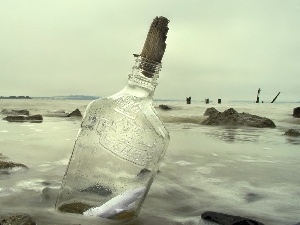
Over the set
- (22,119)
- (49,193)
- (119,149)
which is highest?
(119,149)

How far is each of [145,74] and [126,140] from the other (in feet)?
1.24

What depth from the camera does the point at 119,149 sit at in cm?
197

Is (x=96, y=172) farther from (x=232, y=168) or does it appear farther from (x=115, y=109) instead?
(x=232, y=168)

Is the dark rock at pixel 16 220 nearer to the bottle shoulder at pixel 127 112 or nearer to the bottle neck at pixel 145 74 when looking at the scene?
the bottle shoulder at pixel 127 112

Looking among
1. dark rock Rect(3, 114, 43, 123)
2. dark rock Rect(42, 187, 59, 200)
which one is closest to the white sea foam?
dark rock Rect(42, 187, 59, 200)

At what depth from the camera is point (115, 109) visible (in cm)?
198

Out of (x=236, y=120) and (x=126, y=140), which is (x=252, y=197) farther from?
(x=236, y=120)

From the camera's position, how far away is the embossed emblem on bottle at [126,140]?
1932mm

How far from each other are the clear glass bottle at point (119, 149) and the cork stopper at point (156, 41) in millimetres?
48

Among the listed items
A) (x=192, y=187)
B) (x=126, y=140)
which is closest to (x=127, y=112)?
(x=126, y=140)

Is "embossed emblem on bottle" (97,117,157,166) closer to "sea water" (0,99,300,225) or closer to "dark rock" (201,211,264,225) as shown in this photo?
"sea water" (0,99,300,225)

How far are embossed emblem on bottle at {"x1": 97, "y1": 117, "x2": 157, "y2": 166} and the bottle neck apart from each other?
0.20m

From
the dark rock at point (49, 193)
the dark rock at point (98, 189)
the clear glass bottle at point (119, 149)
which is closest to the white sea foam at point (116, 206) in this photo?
the clear glass bottle at point (119, 149)

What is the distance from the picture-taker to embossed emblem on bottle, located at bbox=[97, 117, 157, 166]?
193 centimetres
